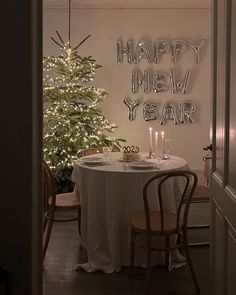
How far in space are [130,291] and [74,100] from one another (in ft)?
9.84

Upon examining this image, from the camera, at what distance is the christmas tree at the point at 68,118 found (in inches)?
194

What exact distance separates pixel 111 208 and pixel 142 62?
10.3 feet

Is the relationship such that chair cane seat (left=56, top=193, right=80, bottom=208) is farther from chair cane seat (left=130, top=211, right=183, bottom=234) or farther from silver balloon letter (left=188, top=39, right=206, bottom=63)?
silver balloon letter (left=188, top=39, right=206, bottom=63)

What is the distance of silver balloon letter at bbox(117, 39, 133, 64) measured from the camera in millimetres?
5637

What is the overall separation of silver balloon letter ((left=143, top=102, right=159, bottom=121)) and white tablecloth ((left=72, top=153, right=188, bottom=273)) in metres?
2.48

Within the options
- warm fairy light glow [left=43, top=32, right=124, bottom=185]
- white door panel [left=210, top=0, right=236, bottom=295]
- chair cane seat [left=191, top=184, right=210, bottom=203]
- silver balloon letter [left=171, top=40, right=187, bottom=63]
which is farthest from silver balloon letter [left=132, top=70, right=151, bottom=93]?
white door panel [left=210, top=0, right=236, bottom=295]

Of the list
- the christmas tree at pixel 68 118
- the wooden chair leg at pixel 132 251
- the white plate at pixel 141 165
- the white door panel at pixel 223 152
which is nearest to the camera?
the white door panel at pixel 223 152

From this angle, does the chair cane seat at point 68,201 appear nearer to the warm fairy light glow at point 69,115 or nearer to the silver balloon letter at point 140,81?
the warm fairy light glow at point 69,115

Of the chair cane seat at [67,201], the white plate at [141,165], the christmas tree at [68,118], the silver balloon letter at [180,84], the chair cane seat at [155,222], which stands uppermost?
the silver balloon letter at [180,84]

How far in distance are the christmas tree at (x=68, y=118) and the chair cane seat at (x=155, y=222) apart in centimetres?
199

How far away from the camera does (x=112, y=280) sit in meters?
2.93

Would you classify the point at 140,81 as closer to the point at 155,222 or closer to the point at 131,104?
the point at 131,104

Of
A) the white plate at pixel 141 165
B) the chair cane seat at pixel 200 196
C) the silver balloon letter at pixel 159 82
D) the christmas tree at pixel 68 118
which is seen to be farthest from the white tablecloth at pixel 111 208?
the silver balloon letter at pixel 159 82

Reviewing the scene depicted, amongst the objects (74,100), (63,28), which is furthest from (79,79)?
(63,28)
